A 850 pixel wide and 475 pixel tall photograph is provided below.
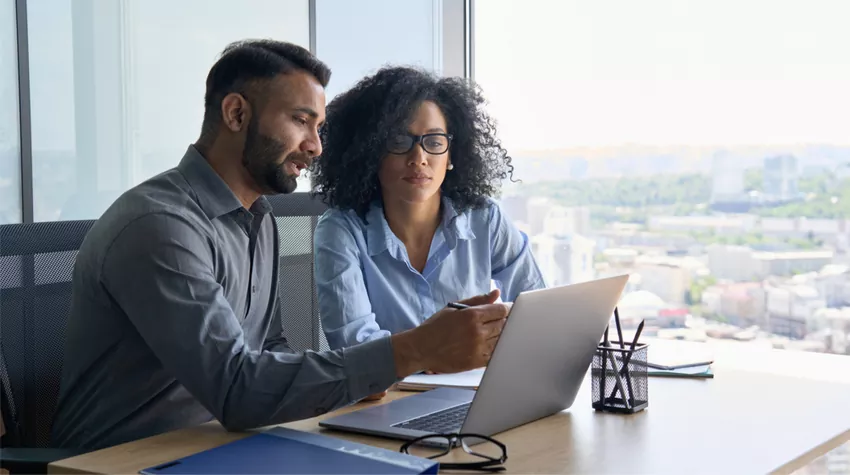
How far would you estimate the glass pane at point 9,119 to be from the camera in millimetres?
2320

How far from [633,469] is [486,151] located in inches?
60.8

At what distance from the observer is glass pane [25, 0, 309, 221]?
2.45m

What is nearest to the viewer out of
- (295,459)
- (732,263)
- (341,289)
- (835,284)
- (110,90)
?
(295,459)

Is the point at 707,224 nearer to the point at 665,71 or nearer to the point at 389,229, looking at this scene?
the point at 665,71

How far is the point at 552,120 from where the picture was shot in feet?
12.1

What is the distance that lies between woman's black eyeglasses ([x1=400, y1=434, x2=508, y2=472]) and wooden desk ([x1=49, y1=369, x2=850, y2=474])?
0.02 metres

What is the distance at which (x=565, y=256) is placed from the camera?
372 cm

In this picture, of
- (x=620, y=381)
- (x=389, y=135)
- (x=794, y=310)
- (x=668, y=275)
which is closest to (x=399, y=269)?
(x=389, y=135)

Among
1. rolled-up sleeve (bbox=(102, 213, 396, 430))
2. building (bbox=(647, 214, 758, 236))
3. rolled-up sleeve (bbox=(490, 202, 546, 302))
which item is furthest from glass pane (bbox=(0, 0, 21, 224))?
building (bbox=(647, 214, 758, 236))

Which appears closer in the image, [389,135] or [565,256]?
[389,135]

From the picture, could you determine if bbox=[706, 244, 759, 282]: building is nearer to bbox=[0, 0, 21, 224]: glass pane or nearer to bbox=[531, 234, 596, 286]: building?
bbox=[531, 234, 596, 286]: building

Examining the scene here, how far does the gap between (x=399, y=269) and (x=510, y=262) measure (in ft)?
1.09

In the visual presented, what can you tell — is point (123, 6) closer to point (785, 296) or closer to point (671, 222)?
point (671, 222)

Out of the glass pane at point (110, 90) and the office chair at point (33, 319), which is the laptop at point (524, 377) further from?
the glass pane at point (110, 90)
